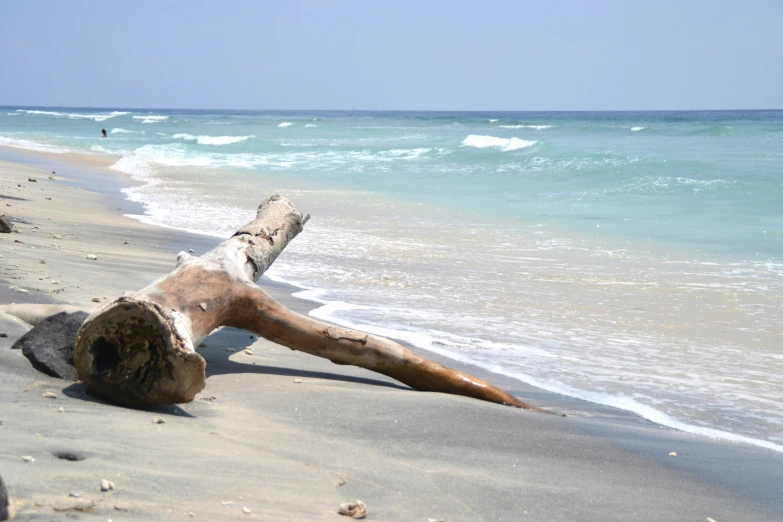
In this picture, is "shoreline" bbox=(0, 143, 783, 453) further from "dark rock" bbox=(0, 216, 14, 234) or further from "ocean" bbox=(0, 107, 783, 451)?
"dark rock" bbox=(0, 216, 14, 234)

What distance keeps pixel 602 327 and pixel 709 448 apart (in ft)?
7.49

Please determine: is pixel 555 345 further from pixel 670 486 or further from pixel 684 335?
pixel 670 486

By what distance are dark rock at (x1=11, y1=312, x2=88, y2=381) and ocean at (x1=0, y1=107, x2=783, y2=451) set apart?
7.64ft

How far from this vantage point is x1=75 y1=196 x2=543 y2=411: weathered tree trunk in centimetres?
338

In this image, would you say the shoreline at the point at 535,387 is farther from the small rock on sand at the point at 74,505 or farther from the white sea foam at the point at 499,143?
the white sea foam at the point at 499,143

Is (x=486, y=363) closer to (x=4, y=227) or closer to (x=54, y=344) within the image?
(x=54, y=344)

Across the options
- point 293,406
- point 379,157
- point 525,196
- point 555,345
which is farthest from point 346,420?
point 379,157

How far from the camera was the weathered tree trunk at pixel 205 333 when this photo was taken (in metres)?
3.38

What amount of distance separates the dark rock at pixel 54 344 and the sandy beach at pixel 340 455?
0.17 ft

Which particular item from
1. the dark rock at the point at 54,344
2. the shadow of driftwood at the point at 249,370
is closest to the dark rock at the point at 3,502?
the dark rock at the point at 54,344

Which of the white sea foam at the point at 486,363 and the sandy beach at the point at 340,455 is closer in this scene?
the sandy beach at the point at 340,455

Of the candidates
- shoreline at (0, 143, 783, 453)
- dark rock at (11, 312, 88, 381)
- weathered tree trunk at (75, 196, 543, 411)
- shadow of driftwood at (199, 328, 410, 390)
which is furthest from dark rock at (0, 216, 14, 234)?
dark rock at (11, 312, 88, 381)

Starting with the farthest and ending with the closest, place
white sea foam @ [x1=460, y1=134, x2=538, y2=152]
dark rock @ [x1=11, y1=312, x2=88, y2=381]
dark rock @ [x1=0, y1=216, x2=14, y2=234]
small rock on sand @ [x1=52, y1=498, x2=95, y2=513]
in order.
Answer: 1. white sea foam @ [x1=460, y1=134, x2=538, y2=152]
2. dark rock @ [x1=0, y1=216, x2=14, y2=234]
3. dark rock @ [x1=11, y1=312, x2=88, y2=381]
4. small rock on sand @ [x1=52, y1=498, x2=95, y2=513]

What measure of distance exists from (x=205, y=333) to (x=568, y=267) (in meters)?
5.11
